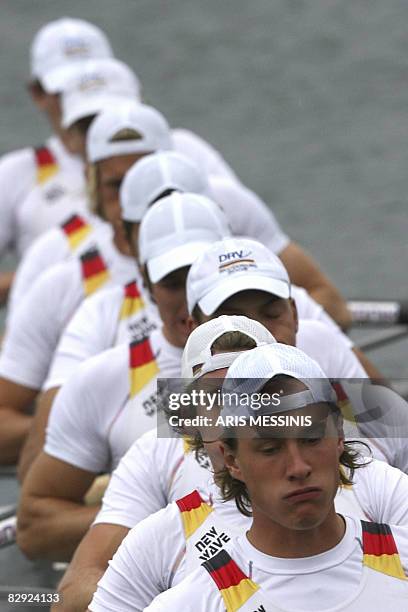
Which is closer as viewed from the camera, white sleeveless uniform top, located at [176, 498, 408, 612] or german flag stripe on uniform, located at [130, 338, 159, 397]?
white sleeveless uniform top, located at [176, 498, 408, 612]

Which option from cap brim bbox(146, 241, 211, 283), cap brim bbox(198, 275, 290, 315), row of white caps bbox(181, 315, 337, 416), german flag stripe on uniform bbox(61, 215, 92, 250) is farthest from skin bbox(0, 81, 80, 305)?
row of white caps bbox(181, 315, 337, 416)


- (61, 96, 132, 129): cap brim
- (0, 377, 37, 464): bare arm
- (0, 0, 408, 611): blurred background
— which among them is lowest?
Answer: (0, 0, 408, 611): blurred background

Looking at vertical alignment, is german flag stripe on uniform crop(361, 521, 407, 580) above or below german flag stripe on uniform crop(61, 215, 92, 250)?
above

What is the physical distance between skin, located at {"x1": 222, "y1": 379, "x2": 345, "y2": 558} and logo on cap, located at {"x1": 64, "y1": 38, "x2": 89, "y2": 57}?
5.27 metres

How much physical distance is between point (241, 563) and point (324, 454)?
29cm

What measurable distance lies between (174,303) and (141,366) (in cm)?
22

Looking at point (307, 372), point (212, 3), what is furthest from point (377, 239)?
point (307, 372)

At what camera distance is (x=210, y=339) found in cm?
417

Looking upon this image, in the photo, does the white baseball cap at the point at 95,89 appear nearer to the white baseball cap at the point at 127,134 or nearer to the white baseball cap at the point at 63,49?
the white baseball cap at the point at 63,49

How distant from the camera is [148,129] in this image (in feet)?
22.0

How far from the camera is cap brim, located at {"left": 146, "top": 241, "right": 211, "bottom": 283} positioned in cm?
512

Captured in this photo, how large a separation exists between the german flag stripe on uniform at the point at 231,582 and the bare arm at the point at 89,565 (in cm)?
84

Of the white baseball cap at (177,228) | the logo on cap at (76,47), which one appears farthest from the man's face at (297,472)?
the logo on cap at (76,47)

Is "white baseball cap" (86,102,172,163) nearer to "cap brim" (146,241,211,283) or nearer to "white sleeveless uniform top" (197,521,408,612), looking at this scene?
"cap brim" (146,241,211,283)
